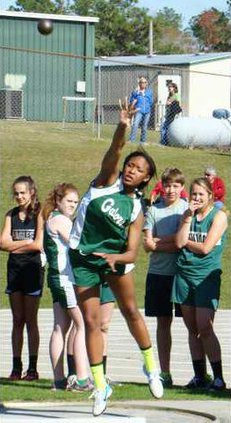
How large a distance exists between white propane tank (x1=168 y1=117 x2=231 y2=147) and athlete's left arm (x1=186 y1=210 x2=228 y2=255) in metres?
19.4

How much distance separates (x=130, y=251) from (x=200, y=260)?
1.99 meters

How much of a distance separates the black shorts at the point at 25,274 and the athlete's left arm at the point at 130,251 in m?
2.62


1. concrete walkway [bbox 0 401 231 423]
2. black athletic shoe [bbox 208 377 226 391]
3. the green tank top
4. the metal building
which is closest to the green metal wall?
the metal building

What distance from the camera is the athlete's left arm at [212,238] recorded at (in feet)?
35.0

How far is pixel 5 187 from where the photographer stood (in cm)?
2647

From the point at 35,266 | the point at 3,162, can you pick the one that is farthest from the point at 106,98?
the point at 35,266

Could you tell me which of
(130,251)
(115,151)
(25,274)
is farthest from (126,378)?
(115,151)

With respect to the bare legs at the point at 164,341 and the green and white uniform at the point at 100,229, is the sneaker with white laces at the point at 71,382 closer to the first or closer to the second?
the bare legs at the point at 164,341

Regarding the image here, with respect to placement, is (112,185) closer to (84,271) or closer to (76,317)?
(84,271)

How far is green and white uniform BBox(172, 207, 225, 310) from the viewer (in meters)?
10.7

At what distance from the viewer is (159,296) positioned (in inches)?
435

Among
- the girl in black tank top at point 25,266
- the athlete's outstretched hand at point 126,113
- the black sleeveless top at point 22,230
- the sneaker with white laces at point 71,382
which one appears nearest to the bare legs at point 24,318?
the girl in black tank top at point 25,266

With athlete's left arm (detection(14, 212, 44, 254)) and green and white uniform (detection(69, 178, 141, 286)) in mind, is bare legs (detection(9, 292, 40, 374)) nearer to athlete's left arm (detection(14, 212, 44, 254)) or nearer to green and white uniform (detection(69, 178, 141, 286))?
athlete's left arm (detection(14, 212, 44, 254))

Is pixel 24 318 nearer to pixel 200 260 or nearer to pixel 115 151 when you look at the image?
pixel 200 260
